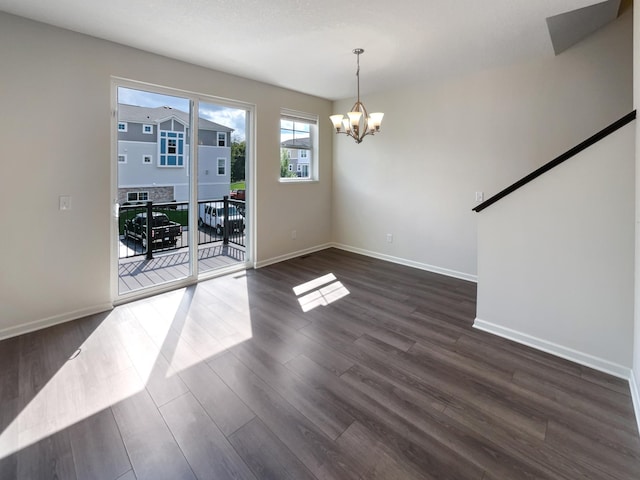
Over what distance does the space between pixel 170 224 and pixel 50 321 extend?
1691mm

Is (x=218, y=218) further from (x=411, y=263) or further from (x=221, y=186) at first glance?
(x=411, y=263)

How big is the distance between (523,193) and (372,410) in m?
2.09

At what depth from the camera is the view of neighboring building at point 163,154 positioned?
3.38m

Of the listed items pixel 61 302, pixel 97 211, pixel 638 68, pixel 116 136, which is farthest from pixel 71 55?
pixel 638 68

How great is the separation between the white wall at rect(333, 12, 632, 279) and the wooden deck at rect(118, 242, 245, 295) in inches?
81.3

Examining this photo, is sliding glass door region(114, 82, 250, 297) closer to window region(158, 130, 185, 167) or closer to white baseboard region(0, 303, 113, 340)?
window region(158, 130, 185, 167)

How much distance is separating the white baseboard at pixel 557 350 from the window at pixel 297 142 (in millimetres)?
3563

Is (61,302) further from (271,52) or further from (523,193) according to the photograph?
(523,193)

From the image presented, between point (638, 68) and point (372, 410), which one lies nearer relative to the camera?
point (372, 410)

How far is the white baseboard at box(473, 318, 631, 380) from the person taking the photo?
91.3 inches

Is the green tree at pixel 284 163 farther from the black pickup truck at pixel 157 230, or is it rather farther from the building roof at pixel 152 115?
the black pickup truck at pixel 157 230

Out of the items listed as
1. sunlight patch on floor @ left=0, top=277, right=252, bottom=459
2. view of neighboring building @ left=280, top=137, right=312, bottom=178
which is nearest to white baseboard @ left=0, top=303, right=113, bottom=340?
sunlight patch on floor @ left=0, top=277, right=252, bottom=459

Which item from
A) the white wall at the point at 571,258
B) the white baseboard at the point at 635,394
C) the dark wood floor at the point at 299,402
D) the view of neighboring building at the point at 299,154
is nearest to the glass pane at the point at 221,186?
the view of neighboring building at the point at 299,154

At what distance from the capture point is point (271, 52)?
339cm
